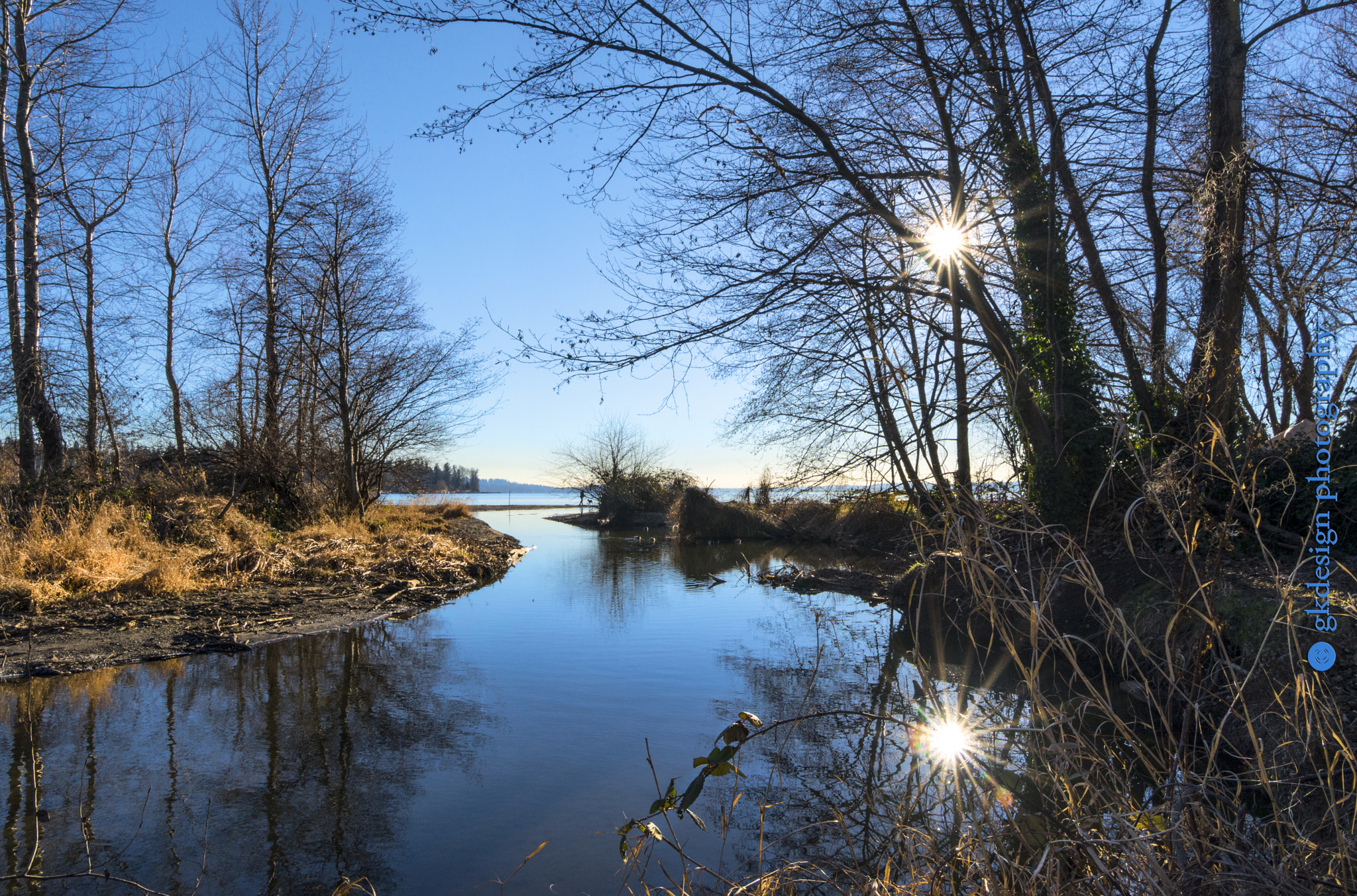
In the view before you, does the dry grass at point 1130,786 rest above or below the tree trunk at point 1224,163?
below

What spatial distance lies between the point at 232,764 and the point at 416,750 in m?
0.95

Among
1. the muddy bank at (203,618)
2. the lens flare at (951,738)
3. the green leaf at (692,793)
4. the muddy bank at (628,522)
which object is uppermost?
the lens flare at (951,738)

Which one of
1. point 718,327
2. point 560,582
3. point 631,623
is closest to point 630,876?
point 718,327

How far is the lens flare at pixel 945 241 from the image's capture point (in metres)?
6.66

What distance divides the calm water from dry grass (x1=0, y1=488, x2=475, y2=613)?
96.8 inches

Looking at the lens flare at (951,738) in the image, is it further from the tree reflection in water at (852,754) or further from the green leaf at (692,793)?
the green leaf at (692,793)

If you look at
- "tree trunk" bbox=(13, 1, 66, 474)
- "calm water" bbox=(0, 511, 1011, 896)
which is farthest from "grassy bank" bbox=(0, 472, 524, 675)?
"tree trunk" bbox=(13, 1, 66, 474)

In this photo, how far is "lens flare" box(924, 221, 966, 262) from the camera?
6.66 m

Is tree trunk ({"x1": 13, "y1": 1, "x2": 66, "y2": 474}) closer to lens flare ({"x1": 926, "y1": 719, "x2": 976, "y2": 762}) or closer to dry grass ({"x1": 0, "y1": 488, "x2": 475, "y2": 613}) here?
dry grass ({"x1": 0, "y1": 488, "x2": 475, "y2": 613})

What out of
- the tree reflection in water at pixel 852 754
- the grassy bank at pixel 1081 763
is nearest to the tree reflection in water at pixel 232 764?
the grassy bank at pixel 1081 763

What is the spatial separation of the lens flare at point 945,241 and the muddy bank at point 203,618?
703 centimetres

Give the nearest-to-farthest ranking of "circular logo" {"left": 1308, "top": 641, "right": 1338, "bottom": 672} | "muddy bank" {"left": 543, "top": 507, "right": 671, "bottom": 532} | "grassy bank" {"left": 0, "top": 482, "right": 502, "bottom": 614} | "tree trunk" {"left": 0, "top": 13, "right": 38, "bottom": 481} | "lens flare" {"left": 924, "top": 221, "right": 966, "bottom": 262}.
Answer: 1. "circular logo" {"left": 1308, "top": 641, "right": 1338, "bottom": 672}
2. "lens flare" {"left": 924, "top": 221, "right": 966, "bottom": 262}
3. "grassy bank" {"left": 0, "top": 482, "right": 502, "bottom": 614}
4. "tree trunk" {"left": 0, "top": 13, "right": 38, "bottom": 481}
5. "muddy bank" {"left": 543, "top": 507, "right": 671, "bottom": 532}

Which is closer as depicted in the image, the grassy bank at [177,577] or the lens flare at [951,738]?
the lens flare at [951,738]

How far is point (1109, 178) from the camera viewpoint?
7.59m
